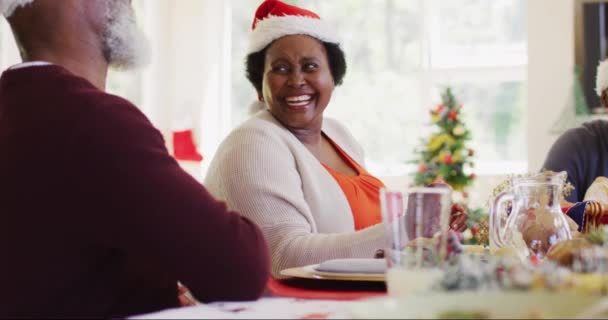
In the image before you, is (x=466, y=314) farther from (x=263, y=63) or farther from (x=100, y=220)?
(x=263, y=63)

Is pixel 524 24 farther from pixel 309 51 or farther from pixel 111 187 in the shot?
pixel 111 187

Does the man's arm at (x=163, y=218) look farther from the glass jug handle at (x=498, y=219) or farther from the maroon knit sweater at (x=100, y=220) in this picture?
the glass jug handle at (x=498, y=219)

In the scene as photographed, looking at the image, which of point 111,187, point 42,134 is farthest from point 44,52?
point 111,187

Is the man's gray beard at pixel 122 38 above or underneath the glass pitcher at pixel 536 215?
above

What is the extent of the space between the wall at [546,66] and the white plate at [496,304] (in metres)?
5.17

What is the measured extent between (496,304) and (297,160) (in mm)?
1318

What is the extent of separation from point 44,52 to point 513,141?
17.0 feet

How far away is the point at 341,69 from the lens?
2.39 meters

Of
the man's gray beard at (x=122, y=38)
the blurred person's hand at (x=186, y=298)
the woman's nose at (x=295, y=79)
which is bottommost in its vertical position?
the blurred person's hand at (x=186, y=298)

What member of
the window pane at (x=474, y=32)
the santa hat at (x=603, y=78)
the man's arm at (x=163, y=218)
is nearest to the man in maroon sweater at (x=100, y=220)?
the man's arm at (x=163, y=218)

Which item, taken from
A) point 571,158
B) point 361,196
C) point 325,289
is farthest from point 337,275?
point 571,158

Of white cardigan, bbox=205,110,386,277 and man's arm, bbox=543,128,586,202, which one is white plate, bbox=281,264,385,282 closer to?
white cardigan, bbox=205,110,386,277

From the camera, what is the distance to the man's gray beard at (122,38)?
1296 mm

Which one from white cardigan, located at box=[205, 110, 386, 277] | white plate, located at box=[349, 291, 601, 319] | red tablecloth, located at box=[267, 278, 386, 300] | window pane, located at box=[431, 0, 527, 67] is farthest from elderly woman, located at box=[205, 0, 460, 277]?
window pane, located at box=[431, 0, 527, 67]
